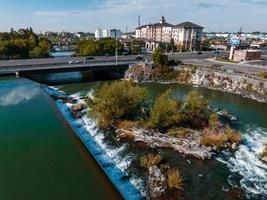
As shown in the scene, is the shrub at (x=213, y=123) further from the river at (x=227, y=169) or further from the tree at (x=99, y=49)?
the tree at (x=99, y=49)

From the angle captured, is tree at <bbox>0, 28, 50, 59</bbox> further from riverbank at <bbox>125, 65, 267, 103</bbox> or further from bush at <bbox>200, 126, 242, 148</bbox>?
bush at <bbox>200, 126, 242, 148</bbox>

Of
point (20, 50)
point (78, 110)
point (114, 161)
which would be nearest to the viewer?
point (114, 161)

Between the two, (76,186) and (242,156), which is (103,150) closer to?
(76,186)

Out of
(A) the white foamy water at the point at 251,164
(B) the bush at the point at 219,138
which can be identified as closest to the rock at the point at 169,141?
(B) the bush at the point at 219,138

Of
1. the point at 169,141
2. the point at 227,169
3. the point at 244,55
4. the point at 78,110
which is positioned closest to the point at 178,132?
the point at 169,141

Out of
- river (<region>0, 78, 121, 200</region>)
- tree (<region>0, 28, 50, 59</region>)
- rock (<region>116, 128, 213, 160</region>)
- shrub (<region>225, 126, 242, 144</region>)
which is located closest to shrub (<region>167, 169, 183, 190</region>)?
river (<region>0, 78, 121, 200</region>)

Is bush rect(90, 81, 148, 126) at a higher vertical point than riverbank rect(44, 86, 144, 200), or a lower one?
higher

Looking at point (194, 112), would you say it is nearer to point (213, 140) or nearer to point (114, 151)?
point (213, 140)
